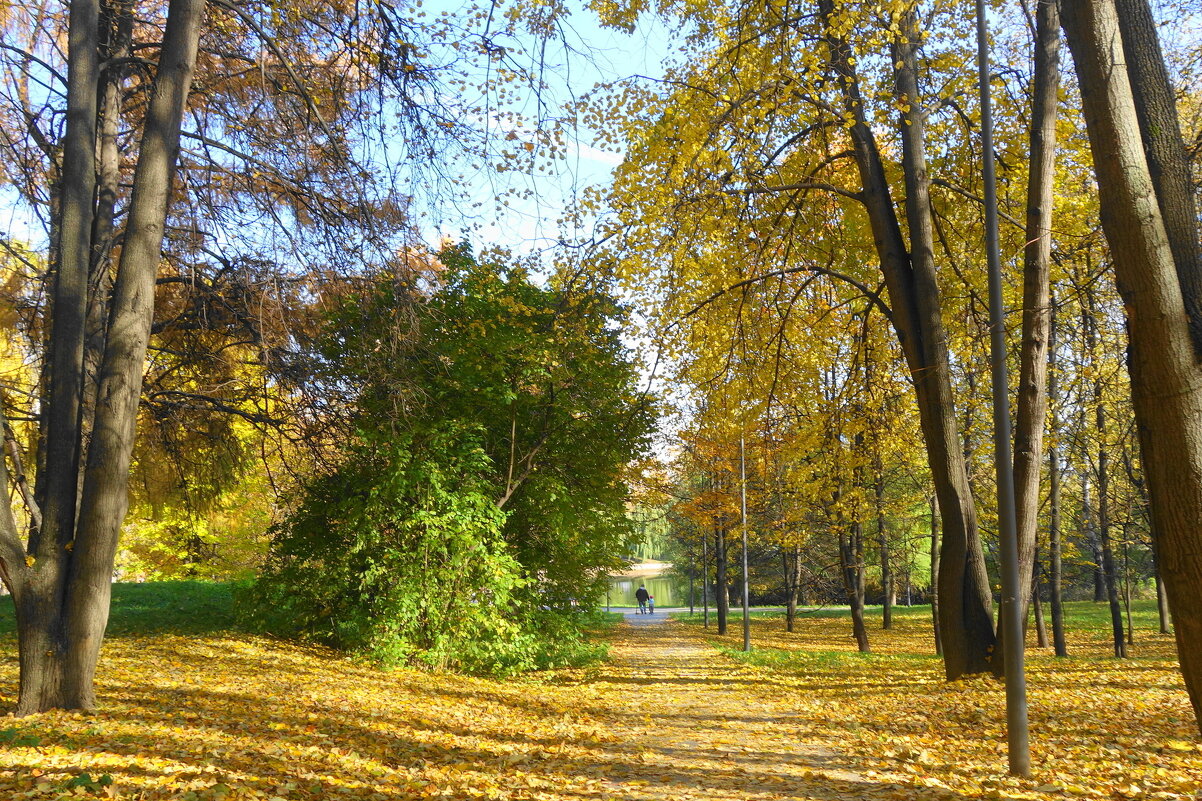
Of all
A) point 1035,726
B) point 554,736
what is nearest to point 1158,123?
point 1035,726

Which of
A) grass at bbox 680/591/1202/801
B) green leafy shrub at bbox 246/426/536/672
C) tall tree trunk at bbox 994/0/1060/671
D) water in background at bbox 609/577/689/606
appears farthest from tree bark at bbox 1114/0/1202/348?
water in background at bbox 609/577/689/606

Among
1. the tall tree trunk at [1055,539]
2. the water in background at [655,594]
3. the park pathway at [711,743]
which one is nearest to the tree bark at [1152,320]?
the park pathway at [711,743]

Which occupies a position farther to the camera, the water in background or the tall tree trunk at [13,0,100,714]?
the water in background

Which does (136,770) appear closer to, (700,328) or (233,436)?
(233,436)

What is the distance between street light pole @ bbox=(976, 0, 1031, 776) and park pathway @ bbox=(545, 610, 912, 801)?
1250 millimetres

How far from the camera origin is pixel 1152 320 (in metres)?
4.97

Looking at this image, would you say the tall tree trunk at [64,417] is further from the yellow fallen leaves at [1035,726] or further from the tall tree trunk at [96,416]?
the yellow fallen leaves at [1035,726]

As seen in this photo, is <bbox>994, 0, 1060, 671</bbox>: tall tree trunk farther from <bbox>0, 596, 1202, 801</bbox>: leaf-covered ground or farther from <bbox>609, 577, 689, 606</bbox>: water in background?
<bbox>609, 577, 689, 606</bbox>: water in background

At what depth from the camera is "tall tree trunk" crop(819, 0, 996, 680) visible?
1103 centimetres

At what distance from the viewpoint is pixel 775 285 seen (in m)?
14.4

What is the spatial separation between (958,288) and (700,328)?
4759 mm

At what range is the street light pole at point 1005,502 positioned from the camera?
6809 millimetres

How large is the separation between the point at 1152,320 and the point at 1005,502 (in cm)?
279

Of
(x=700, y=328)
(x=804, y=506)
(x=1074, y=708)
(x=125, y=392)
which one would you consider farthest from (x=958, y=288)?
(x=125, y=392)
